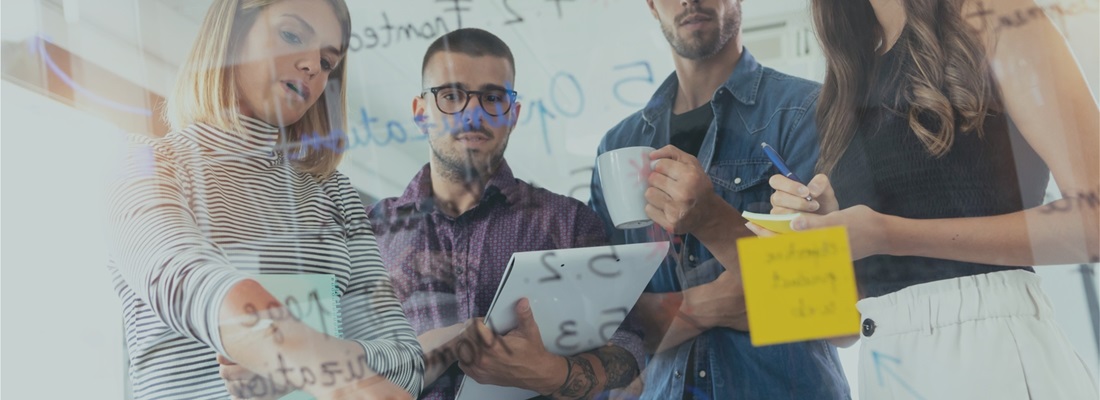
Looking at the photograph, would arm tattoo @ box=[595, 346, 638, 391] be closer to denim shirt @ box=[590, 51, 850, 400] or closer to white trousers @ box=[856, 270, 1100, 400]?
denim shirt @ box=[590, 51, 850, 400]

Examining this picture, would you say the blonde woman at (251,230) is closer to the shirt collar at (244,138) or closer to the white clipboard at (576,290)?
the shirt collar at (244,138)

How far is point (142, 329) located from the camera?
70 centimetres

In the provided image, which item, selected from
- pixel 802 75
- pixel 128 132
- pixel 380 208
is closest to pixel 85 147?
pixel 128 132

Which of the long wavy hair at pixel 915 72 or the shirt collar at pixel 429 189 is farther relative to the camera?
the shirt collar at pixel 429 189

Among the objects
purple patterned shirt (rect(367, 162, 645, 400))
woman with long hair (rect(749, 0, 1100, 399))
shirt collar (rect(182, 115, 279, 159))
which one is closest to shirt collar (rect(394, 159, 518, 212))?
purple patterned shirt (rect(367, 162, 645, 400))

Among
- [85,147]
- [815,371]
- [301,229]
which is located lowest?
[815,371]

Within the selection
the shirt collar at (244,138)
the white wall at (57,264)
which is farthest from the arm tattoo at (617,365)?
the white wall at (57,264)

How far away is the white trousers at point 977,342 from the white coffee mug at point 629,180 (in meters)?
0.18

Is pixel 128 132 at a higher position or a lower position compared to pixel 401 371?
higher

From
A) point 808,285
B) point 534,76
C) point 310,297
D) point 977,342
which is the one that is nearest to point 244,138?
point 310,297

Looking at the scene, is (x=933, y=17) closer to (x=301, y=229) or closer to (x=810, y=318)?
(x=810, y=318)

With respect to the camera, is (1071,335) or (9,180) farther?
(9,180)

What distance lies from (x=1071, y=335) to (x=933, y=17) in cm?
25

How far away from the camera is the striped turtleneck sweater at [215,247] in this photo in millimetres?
665
